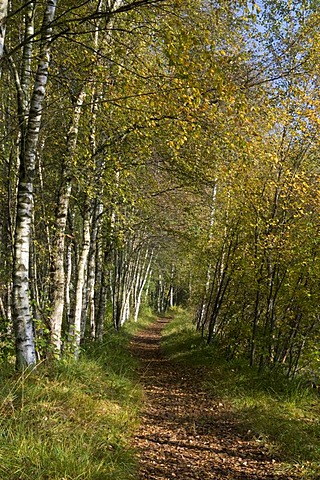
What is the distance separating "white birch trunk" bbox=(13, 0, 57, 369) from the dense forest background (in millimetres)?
19

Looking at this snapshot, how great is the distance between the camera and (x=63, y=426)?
448 cm

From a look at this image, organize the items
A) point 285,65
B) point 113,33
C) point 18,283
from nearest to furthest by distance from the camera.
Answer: point 18,283 → point 113,33 → point 285,65

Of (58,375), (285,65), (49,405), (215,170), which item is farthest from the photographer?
(285,65)

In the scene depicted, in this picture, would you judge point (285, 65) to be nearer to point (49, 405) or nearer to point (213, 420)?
point (213, 420)

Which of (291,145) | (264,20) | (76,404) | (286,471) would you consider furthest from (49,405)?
(264,20)

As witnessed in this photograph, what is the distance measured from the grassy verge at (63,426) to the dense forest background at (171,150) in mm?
541

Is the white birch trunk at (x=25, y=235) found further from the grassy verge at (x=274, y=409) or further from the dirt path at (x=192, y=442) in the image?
the grassy verge at (x=274, y=409)

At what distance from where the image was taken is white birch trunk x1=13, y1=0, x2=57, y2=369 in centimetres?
525

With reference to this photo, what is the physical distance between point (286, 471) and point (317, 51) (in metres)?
7.83

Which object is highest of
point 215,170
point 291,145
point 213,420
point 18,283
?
point 291,145

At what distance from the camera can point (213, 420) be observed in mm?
7020

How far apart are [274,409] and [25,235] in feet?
17.5

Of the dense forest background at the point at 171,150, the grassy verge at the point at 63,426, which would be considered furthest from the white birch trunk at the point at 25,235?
the grassy verge at the point at 63,426

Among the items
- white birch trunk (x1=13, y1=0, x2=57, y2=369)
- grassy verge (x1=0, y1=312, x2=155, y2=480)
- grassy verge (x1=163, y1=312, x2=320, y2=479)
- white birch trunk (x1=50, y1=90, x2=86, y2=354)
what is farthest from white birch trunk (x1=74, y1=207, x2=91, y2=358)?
grassy verge (x1=163, y1=312, x2=320, y2=479)
